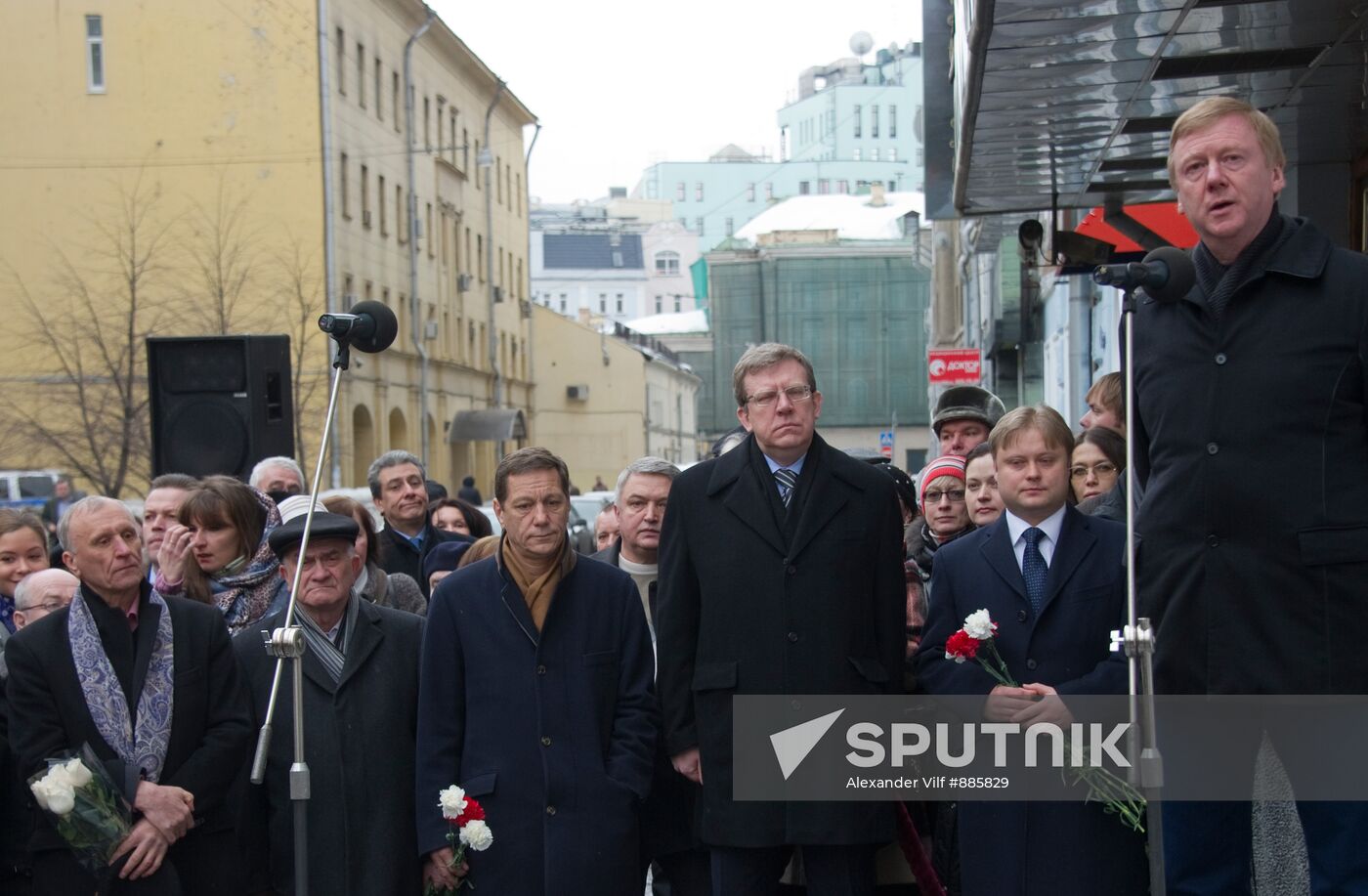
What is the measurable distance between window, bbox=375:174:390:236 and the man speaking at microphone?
42.7 metres

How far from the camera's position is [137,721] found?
5.73 meters

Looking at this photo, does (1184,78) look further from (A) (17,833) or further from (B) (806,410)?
(A) (17,833)

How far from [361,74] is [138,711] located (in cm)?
4071

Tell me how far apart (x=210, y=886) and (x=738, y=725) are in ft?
6.19

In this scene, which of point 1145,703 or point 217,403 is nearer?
point 1145,703

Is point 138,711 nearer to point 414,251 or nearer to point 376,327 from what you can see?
point 376,327

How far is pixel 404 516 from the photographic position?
1027 cm

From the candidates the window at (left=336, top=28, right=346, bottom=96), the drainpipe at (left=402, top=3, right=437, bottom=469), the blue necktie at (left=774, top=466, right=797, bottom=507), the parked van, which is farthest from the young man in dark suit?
the drainpipe at (left=402, top=3, right=437, bottom=469)

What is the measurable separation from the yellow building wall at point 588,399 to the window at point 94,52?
27007mm

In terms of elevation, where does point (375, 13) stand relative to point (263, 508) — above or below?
above

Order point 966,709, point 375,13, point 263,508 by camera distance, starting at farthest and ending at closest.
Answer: point 375,13 < point 263,508 < point 966,709

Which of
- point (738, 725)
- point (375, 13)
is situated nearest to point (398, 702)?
point (738, 725)

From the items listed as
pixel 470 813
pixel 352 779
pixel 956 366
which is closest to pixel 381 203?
pixel 956 366

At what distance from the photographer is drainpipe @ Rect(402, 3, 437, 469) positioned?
4847 cm
